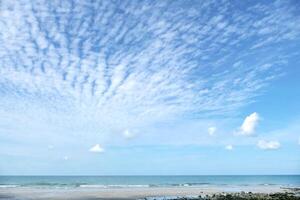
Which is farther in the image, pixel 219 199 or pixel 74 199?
pixel 74 199

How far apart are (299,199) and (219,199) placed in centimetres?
862

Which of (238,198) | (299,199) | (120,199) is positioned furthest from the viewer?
(120,199)

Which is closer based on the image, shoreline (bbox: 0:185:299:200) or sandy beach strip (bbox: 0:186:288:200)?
sandy beach strip (bbox: 0:186:288:200)

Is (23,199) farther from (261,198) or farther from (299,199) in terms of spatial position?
(299,199)

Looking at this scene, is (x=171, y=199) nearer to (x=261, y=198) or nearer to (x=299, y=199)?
(x=261, y=198)

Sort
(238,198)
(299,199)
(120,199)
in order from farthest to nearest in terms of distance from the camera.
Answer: (120,199) < (238,198) < (299,199)

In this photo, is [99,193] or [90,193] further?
[99,193]

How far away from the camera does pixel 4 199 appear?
45250 millimetres

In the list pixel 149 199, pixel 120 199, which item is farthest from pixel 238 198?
pixel 120 199

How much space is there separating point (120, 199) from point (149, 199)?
380 cm

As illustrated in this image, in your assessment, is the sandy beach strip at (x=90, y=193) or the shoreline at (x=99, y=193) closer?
the sandy beach strip at (x=90, y=193)

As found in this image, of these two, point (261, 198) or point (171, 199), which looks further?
point (171, 199)

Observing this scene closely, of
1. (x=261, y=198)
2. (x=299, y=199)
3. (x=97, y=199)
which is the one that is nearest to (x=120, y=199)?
(x=97, y=199)

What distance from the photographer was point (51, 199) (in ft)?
152
